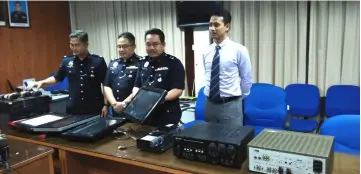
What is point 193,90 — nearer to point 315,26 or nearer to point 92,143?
point 315,26

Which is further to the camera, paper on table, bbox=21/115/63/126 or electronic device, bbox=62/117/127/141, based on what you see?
paper on table, bbox=21/115/63/126

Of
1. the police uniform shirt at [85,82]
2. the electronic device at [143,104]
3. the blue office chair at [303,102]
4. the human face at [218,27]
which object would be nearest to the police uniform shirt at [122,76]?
the police uniform shirt at [85,82]

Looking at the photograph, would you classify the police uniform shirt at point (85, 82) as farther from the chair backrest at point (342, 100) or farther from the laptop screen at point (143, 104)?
the chair backrest at point (342, 100)

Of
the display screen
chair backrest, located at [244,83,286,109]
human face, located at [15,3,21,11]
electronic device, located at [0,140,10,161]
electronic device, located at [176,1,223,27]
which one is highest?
human face, located at [15,3,21,11]

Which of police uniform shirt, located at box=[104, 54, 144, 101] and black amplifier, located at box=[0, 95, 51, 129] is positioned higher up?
police uniform shirt, located at box=[104, 54, 144, 101]

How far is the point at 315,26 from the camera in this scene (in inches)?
132

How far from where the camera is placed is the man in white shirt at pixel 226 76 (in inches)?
90.9

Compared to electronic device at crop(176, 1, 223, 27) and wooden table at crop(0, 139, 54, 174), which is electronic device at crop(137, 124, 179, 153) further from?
electronic device at crop(176, 1, 223, 27)

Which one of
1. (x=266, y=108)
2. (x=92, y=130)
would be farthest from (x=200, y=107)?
(x=92, y=130)

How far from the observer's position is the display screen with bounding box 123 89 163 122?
185cm

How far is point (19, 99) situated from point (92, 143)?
1111 mm

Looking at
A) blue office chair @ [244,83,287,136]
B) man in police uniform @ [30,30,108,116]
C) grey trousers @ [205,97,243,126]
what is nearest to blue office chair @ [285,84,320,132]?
blue office chair @ [244,83,287,136]

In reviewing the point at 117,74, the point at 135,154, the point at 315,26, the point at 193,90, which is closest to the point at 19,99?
the point at 117,74

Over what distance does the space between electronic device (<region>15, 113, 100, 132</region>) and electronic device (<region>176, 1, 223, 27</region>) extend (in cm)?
228
